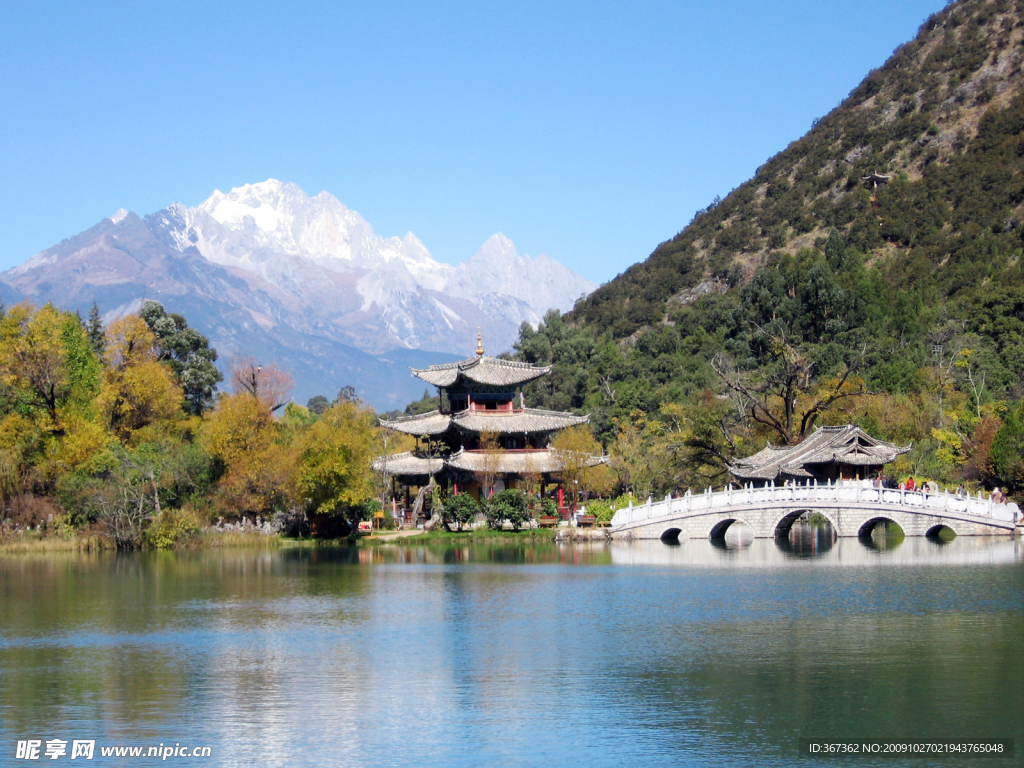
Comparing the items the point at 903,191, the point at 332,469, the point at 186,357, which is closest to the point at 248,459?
the point at 332,469

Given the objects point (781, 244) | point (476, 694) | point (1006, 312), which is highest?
point (781, 244)

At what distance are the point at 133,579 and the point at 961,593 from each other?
921 inches

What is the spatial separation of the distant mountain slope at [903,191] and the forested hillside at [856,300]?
218 millimetres

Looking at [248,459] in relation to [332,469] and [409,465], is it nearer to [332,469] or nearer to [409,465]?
[332,469]

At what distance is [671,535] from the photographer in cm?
4634

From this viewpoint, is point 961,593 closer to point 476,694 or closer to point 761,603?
point 761,603

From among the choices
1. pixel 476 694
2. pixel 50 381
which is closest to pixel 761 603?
pixel 476 694

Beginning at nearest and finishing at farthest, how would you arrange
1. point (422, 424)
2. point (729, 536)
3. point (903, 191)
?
point (729, 536) → point (422, 424) → point (903, 191)

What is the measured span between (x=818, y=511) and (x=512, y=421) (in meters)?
17.6

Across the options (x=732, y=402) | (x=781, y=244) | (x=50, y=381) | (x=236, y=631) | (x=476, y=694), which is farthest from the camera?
(x=781, y=244)

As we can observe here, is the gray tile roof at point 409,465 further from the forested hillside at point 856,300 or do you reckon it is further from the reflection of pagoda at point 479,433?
the forested hillside at point 856,300

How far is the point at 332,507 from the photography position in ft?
154

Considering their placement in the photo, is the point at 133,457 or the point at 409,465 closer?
the point at 133,457

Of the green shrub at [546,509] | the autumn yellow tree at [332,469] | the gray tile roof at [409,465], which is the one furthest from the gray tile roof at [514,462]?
the autumn yellow tree at [332,469]
